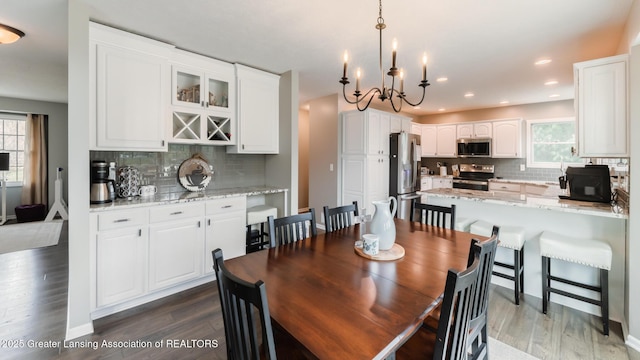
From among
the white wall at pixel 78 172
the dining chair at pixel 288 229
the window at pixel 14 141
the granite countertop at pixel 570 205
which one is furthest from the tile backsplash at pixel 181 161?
the window at pixel 14 141

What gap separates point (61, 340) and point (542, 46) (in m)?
5.06

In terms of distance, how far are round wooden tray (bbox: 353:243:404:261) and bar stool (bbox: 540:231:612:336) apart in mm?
1520

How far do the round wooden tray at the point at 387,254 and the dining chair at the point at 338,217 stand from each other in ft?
1.65

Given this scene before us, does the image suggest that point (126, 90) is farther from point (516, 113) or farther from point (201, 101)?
point (516, 113)

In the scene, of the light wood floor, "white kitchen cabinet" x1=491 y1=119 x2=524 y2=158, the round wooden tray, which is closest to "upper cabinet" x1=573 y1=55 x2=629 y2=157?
the light wood floor

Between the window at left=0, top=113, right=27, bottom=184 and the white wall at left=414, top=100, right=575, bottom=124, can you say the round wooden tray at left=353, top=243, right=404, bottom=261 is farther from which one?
the window at left=0, top=113, right=27, bottom=184

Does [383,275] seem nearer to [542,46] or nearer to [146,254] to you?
[146,254]

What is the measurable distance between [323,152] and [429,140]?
3.17 m

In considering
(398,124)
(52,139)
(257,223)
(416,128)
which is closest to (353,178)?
(398,124)

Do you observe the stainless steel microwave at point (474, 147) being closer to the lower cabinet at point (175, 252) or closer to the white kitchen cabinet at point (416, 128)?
the white kitchen cabinet at point (416, 128)

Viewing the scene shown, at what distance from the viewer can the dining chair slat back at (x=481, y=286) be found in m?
1.24

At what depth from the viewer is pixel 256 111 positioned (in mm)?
3596

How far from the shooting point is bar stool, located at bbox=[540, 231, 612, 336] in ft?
6.97

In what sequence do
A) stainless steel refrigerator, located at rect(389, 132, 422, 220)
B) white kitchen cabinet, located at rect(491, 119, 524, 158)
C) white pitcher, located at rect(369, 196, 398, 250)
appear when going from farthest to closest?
white kitchen cabinet, located at rect(491, 119, 524, 158), stainless steel refrigerator, located at rect(389, 132, 422, 220), white pitcher, located at rect(369, 196, 398, 250)
